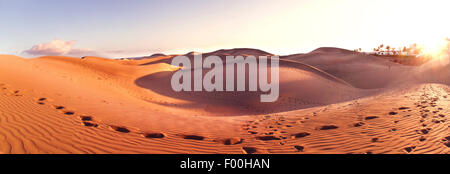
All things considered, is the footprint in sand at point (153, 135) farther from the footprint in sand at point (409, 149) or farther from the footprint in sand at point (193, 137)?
the footprint in sand at point (409, 149)

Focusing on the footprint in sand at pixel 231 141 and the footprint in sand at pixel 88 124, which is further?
the footprint in sand at pixel 88 124

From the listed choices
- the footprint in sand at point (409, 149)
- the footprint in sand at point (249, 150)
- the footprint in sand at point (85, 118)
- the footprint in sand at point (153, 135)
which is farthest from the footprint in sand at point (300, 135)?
the footprint in sand at point (85, 118)

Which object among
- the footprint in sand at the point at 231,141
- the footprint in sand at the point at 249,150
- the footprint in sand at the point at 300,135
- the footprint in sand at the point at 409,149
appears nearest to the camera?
the footprint in sand at the point at 409,149

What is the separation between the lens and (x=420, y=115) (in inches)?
241

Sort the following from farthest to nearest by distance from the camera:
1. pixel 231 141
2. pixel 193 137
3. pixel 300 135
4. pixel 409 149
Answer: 1. pixel 300 135
2. pixel 193 137
3. pixel 231 141
4. pixel 409 149

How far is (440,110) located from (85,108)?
11500 mm

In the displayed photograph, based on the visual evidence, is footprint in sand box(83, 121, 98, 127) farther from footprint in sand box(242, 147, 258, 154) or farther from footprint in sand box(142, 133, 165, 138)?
footprint in sand box(242, 147, 258, 154)

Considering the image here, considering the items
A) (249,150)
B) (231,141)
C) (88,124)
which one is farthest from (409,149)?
(88,124)

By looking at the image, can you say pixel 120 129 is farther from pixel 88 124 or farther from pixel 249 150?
pixel 249 150
